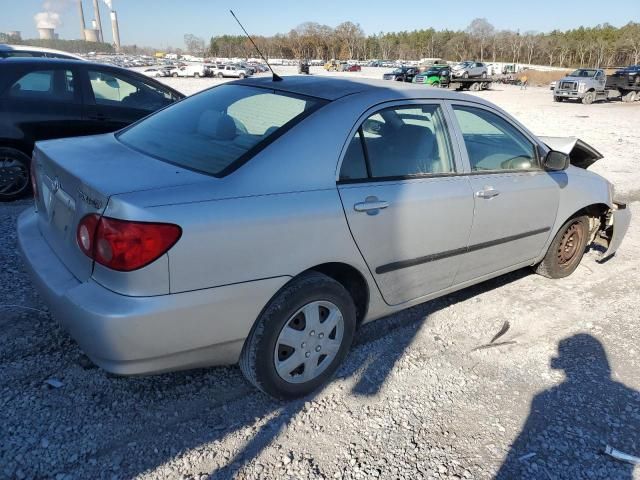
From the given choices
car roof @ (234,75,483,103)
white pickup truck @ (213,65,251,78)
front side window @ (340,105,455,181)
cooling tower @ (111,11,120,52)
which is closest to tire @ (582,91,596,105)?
car roof @ (234,75,483,103)

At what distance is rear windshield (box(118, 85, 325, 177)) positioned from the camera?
2.57 m

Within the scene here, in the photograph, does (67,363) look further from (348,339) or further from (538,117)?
(538,117)

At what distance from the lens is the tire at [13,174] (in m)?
5.57

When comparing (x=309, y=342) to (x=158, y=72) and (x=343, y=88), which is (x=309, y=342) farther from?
(x=158, y=72)

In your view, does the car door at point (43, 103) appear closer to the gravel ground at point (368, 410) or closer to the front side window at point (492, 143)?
the gravel ground at point (368, 410)

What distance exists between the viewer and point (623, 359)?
10.9 feet

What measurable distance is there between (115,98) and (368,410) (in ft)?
16.7

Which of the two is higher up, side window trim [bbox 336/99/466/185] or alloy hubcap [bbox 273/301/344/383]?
side window trim [bbox 336/99/466/185]

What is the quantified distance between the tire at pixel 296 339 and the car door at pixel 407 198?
Result: 0.29 metres

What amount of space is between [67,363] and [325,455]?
1.55m

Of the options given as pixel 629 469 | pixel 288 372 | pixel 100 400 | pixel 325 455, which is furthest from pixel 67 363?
pixel 629 469

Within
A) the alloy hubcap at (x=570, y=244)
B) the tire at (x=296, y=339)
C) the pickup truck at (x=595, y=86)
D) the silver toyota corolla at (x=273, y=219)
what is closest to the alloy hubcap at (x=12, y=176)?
the silver toyota corolla at (x=273, y=219)

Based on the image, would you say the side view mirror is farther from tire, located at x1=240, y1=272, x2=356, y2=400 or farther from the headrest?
the headrest

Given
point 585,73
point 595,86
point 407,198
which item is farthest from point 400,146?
point 585,73
